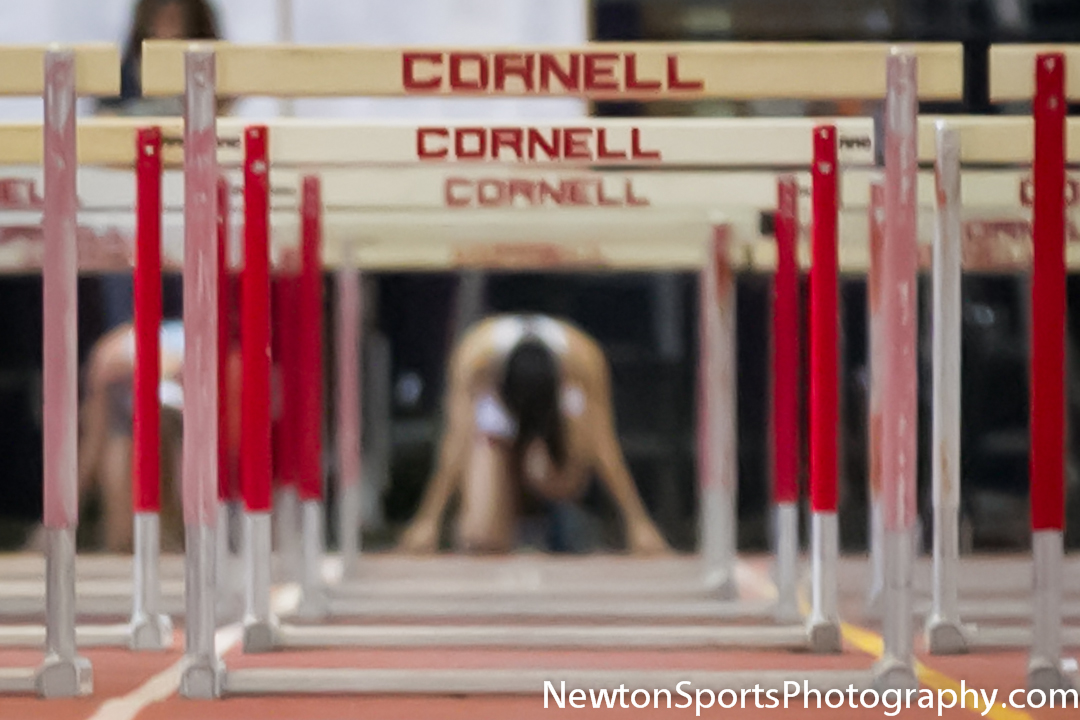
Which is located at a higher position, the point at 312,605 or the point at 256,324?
the point at 256,324

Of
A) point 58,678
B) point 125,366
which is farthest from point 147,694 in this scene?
point 125,366

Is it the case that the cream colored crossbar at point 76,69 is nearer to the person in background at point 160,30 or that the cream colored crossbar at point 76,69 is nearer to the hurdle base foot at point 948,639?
the hurdle base foot at point 948,639

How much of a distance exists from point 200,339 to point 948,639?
135cm

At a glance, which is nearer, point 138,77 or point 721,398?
point 721,398

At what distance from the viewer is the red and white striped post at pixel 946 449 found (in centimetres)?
218

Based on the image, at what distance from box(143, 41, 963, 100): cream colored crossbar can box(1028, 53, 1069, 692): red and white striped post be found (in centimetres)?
13

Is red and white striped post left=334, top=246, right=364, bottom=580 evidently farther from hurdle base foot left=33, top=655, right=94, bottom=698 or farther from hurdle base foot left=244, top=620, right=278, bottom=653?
hurdle base foot left=33, top=655, right=94, bottom=698

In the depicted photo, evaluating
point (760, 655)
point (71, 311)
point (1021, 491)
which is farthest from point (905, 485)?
point (1021, 491)

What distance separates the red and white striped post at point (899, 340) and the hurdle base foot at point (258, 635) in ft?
3.31

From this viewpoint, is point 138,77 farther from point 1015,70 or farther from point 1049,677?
point 1049,677

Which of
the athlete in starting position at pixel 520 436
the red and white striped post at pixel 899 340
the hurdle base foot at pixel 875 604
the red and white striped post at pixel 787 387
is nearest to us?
the red and white striped post at pixel 899 340

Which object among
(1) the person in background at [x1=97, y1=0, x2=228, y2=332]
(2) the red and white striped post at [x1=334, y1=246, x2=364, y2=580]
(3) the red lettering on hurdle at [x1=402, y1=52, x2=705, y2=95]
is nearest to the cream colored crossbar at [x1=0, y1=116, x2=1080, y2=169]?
(3) the red lettering on hurdle at [x1=402, y1=52, x2=705, y2=95]

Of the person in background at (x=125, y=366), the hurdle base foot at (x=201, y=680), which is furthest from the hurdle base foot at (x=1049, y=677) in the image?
the person in background at (x=125, y=366)

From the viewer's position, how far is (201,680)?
171cm
